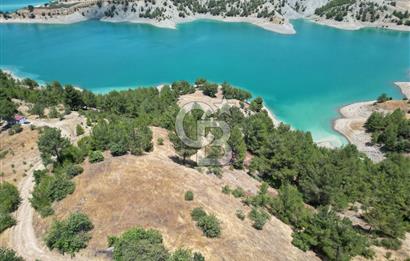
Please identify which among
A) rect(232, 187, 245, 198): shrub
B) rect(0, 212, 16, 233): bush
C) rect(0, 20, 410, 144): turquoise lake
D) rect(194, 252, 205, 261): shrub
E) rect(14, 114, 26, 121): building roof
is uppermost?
rect(194, 252, 205, 261): shrub

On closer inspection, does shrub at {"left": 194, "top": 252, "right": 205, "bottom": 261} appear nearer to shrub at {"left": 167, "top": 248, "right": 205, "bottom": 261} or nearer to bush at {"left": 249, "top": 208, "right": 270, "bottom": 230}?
shrub at {"left": 167, "top": 248, "right": 205, "bottom": 261}

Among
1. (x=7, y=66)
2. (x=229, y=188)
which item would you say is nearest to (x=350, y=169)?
(x=229, y=188)

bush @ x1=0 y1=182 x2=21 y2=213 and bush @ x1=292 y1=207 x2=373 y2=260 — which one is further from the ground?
bush @ x1=292 y1=207 x2=373 y2=260

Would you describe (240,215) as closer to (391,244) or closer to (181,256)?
(181,256)

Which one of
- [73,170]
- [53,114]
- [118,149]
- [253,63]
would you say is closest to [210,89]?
[253,63]

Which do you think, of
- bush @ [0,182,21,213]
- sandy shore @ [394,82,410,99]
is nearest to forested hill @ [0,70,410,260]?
bush @ [0,182,21,213]

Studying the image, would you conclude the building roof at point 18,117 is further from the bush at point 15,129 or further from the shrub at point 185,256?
the shrub at point 185,256

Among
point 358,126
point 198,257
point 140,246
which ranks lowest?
point 358,126
